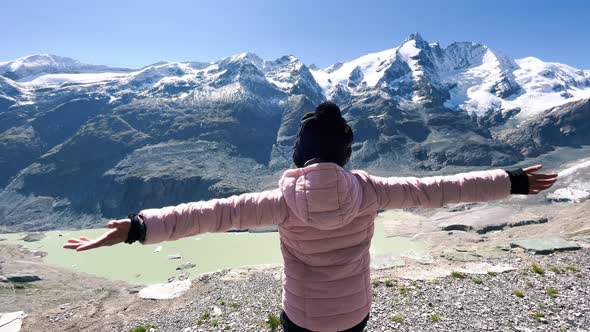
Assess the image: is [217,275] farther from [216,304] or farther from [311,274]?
[311,274]

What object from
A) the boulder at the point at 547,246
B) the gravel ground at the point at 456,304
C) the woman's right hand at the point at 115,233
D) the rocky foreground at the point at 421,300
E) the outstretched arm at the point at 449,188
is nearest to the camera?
the woman's right hand at the point at 115,233

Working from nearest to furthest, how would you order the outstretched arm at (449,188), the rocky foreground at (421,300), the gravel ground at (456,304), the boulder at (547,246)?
the outstretched arm at (449,188), the gravel ground at (456,304), the rocky foreground at (421,300), the boulder at (547,246)

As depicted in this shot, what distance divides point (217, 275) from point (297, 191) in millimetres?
21592

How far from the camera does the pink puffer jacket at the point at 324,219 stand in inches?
149

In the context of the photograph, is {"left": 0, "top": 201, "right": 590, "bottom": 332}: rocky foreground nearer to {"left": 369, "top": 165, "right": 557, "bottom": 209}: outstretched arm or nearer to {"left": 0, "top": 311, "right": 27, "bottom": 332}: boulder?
{"left": 0, "top": 311, "right": 27, "bottom": 332}: boulder

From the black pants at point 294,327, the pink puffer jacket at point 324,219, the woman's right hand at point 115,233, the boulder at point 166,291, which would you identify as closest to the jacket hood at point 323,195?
the pink puffer jacket at point 324,219

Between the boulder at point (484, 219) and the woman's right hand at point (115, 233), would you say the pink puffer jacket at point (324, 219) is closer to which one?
the woman's right hand at point (115, 233)

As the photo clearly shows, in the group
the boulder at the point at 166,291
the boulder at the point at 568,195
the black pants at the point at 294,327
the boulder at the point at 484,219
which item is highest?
the black pants at the point at 294,327

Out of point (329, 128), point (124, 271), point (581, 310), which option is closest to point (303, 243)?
point (329, 128)

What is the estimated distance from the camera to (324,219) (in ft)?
12.5

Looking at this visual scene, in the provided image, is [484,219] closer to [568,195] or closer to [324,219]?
[568,195]

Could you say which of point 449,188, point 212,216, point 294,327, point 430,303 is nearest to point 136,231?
point 212,216

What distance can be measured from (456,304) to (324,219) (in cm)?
1057

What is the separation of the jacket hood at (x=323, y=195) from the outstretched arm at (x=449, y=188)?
48cm
